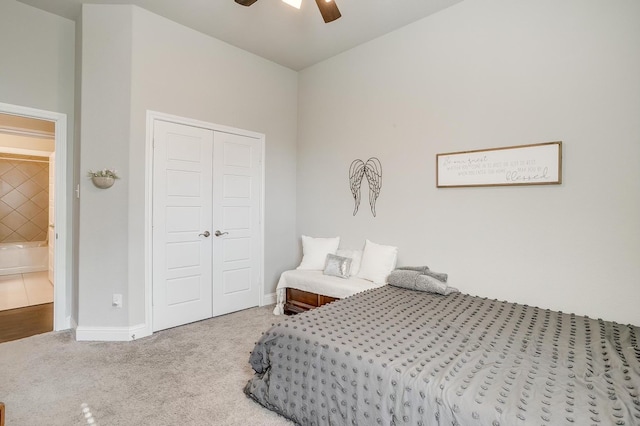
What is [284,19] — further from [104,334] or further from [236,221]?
[104,334]

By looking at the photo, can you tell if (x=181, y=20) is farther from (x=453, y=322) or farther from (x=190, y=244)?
(x=453, y=322)

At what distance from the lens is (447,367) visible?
1455 mm

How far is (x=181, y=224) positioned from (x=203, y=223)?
24 cm

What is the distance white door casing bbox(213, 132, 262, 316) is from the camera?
11.9 ft

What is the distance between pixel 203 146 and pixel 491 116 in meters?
2.90

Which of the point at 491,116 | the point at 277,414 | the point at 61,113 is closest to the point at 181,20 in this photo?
the point at 61,113

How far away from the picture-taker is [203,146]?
348cm

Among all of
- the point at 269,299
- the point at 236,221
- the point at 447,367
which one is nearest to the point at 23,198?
the point at 236,221

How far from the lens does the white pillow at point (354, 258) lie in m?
3.52

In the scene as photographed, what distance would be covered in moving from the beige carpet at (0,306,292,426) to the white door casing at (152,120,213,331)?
12.2 inches

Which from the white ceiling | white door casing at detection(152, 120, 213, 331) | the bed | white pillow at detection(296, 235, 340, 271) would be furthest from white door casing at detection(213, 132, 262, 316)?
the bed

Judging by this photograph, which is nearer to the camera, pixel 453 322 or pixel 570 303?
pixel 453 322

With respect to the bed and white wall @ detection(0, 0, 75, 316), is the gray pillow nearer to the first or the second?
the bed

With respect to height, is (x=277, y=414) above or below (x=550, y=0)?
below
